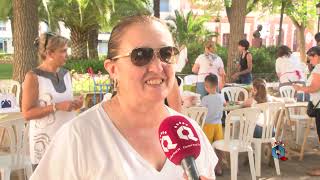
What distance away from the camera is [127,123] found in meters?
1.58

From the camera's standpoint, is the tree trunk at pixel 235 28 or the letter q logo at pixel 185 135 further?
the tree trunk at pixel 235 28

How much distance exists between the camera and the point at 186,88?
367 inches

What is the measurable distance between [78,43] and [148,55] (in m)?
19.3

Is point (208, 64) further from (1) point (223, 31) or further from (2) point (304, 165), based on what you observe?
(1) point (223, 31)

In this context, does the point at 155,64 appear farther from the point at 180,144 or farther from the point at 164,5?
the point at 164,5

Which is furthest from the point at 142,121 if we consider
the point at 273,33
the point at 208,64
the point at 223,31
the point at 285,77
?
the point at 273,33

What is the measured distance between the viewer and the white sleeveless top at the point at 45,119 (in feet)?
10.6

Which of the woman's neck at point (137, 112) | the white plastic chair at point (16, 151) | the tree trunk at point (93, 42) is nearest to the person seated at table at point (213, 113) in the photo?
the white plastic chair at point (16, 151)

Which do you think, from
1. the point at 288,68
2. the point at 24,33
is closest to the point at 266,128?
the point at 288,68

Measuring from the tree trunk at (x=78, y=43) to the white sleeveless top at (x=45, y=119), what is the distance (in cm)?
1702

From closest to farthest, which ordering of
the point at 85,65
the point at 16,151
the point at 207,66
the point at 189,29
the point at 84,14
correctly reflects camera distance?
1. the point at 16,151
2. the point at 207,66
3. the point at 85,65
4. the point at 84,14
5. the point at 189,29

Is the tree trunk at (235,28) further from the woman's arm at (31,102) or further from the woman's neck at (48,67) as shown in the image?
the woman's arm at (31,102)

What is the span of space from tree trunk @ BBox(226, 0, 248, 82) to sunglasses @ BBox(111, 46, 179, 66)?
9.63 meters

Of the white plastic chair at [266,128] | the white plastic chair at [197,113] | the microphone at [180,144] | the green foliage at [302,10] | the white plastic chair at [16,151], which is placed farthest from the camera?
the green foliage at [302,10]
